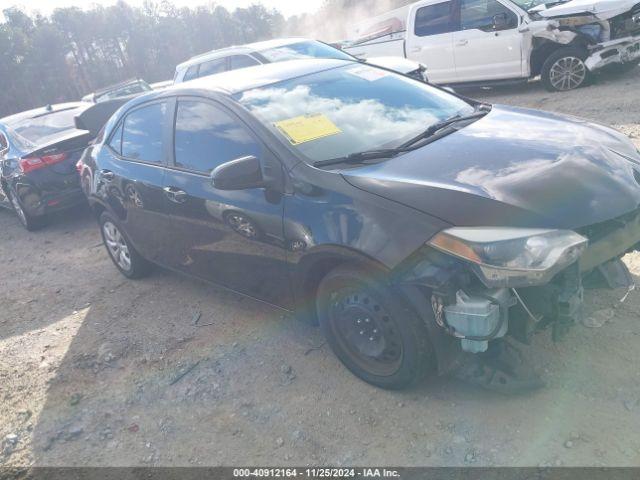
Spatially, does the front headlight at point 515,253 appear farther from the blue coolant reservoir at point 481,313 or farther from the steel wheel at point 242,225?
the steel wheel at point 242,225

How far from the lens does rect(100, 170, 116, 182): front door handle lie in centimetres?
456

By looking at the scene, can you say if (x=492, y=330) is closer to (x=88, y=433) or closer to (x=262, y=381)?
(x=262, y=381)

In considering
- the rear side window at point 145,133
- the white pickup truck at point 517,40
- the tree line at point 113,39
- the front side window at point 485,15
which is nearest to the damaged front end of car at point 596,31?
the white pickup truck at point 517,40

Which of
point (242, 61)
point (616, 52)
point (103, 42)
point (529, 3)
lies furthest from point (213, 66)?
point (103, 42)

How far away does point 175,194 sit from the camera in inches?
147

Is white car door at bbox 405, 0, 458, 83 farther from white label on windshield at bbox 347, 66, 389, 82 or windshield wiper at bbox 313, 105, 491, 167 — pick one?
windshield wiper at bbox 313, 105, 491, 167

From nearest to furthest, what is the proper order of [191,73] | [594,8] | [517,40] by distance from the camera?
[594,8]
[517,40]
[191,73]

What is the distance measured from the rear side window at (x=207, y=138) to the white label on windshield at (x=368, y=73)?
43.0 inches

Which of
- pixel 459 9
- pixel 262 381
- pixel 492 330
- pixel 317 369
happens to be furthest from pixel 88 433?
pixel 459 9

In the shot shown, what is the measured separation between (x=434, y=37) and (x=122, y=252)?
7367mm

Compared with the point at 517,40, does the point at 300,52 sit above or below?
above

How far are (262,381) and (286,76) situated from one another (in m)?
2.05

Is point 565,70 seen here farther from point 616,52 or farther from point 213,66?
point 213,66

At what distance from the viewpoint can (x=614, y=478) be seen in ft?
7.27
